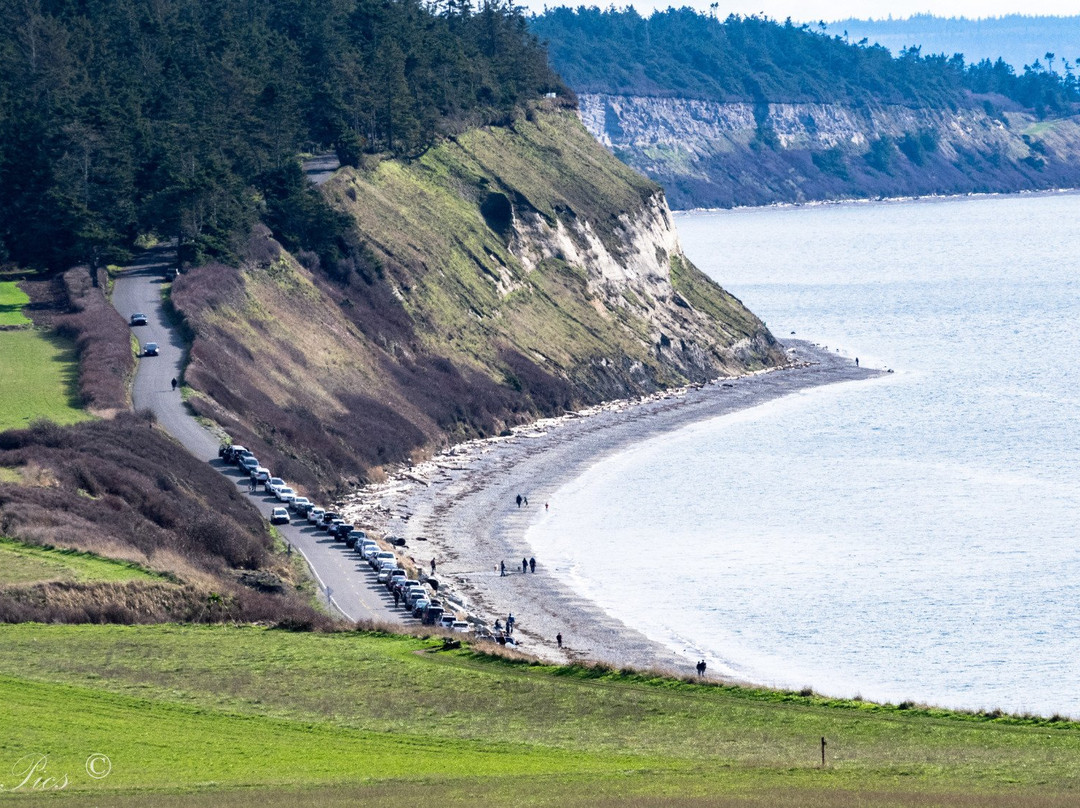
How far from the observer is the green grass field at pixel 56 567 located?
167 ft

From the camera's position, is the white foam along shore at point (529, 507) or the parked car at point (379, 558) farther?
the parked car at point (379, 558)

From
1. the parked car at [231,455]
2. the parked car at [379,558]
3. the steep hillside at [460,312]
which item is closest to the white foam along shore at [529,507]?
the steep hillside at [460,312]

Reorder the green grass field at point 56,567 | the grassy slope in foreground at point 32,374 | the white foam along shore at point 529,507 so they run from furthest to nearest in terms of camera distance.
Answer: the grassy slope in foreground at point 32,374 < the white foam along shore at point 529,507 < the green grass field at point 56,567

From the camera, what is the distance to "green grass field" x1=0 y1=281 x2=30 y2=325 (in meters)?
92.8

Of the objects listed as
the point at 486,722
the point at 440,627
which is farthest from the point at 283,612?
the point at 486,722

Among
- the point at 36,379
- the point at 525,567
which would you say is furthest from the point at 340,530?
the point at 36,379

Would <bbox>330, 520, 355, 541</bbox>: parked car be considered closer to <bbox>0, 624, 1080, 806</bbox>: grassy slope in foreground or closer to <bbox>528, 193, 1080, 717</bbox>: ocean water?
<bbox>528, 193, 1080, 717</bbox>: ocean water

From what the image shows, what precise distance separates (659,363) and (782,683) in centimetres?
7164

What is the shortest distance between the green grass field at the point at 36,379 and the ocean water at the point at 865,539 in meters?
23.3

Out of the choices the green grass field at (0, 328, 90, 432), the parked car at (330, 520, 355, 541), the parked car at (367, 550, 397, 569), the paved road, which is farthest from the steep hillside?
the parked car at (367, 550, 397, 569)

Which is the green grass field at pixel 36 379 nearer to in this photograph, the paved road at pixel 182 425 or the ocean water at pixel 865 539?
the paved road at pixel 182 425

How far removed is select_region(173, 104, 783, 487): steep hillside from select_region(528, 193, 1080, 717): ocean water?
11255mm

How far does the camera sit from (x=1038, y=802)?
33375 millimetres

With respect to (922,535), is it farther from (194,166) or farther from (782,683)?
(194,166)
